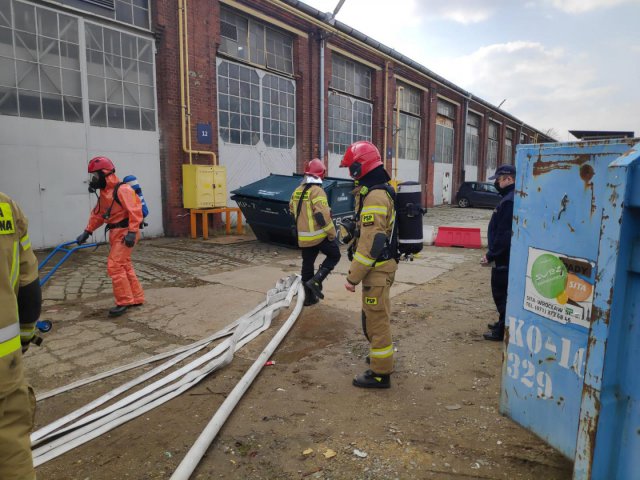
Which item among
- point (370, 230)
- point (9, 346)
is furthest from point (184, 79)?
point (9, 346)

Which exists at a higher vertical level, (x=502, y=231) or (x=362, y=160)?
(x=362, y=160)

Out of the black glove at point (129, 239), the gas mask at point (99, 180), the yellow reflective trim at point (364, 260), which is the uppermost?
the gas mask at point (99, 180)

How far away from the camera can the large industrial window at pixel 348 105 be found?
1648cm

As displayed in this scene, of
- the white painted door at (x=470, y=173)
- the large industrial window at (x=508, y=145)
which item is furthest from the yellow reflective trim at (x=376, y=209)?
the large industrial window at (x=508, y=145)

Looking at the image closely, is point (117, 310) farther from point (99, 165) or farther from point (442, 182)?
point (442, 182)

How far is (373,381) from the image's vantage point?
136 inches

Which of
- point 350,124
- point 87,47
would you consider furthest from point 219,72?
point 350,124

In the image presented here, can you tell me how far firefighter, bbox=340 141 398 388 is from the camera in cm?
329

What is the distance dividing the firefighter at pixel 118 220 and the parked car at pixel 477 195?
2158 cm

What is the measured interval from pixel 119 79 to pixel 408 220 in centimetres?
893

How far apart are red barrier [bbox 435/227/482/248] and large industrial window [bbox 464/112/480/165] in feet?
Answer: 58.4

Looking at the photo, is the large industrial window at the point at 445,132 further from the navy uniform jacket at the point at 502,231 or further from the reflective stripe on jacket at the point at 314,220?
the navy uniform jacket at the point at 502,231

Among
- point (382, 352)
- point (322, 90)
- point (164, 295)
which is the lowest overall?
point (164, 295)

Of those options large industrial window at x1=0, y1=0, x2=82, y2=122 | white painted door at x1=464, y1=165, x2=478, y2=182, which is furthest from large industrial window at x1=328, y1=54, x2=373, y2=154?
white painted door at x1=464, y1=165, x2=478, y2=182
